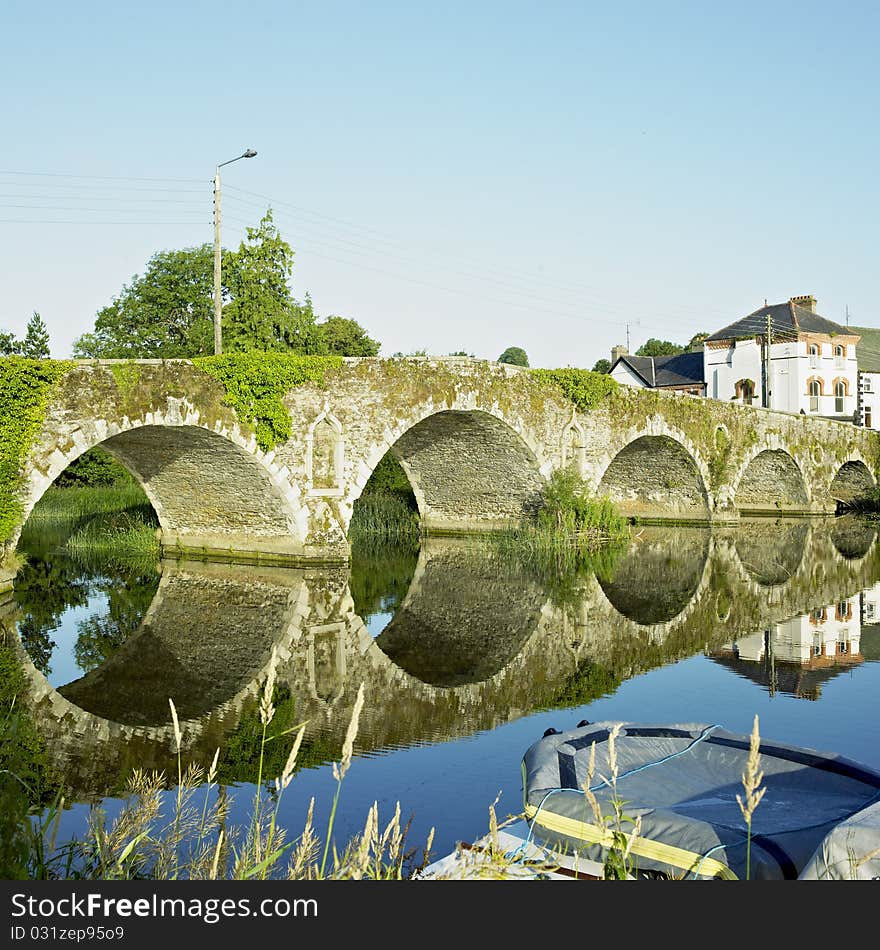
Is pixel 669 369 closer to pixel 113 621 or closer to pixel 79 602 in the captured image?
pixel 79 602

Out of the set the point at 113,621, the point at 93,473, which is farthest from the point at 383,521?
the point at 113,621

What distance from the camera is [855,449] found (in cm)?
3353

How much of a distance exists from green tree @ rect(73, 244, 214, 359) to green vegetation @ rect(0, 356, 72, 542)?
25204mm

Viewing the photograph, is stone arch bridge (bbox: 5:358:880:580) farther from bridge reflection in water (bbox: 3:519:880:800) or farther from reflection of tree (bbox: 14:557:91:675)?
bridge reflection in water (bbox: 3:519:880:800)

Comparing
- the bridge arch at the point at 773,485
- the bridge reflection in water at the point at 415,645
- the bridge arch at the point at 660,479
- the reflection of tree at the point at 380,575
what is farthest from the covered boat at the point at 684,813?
the bridge arch at the point at 773,485

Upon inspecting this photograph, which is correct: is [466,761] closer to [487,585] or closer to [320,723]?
[320,723]

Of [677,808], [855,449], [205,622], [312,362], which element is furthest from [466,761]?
[855,449]

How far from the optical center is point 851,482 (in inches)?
1385

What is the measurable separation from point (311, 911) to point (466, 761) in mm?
5061

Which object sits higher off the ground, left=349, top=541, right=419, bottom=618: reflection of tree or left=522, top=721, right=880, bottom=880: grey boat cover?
left=522, top=721, right=880, bottom=880: grey boat cover

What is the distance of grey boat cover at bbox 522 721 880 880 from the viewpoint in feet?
13.4

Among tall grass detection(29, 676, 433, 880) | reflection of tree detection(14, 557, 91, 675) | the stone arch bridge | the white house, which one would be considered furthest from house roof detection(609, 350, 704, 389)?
tall grass detection(29, 676, 433, 880)

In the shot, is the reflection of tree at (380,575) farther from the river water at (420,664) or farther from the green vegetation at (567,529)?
the green vegetation at (567,529)

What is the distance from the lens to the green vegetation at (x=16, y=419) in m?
13.3
